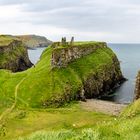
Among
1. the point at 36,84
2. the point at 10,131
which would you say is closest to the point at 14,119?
the point at 10,131

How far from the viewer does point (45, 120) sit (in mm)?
96188

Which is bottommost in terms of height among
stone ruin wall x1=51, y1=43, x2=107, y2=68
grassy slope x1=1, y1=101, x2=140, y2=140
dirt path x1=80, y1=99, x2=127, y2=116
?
dirt path x1=80, y1=99, x2=127, y2=116

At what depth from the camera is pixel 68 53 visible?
151 m

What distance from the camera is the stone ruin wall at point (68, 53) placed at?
14300 centimetres

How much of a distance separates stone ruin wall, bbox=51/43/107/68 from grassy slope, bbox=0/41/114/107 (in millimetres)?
2104

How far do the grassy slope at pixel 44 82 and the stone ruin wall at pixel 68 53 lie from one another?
2.10 m

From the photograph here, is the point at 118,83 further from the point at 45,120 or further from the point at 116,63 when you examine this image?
the point at 45,120

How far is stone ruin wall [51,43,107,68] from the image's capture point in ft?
469

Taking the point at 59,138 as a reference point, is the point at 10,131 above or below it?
below

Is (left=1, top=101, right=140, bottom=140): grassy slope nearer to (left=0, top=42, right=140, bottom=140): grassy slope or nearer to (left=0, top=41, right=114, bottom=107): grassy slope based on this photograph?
(left=0, top=42, right=140, bottom=140): grassy slope

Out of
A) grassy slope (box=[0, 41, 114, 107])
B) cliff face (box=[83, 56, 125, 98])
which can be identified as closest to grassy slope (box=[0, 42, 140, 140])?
grassy slope (box=[0, 41, 114, 107])

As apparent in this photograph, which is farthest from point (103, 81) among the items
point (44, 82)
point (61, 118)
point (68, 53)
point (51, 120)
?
point (51, 120)

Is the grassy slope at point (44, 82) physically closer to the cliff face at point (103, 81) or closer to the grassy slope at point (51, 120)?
the cliff face at point (103, 81)

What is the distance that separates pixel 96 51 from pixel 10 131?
10577 cm
